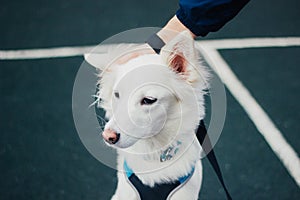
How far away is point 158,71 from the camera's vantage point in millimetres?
1226

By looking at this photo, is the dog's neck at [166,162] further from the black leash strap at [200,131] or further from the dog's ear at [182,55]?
the dog's ear at [182,55]

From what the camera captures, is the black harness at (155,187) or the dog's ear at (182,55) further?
Answer: the black harness at (155,187)

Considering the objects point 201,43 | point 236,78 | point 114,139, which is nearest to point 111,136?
point 114,139

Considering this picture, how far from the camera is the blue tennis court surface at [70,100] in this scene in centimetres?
207

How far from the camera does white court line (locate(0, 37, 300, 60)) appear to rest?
2643 mm

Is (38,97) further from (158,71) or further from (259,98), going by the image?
(158,71)

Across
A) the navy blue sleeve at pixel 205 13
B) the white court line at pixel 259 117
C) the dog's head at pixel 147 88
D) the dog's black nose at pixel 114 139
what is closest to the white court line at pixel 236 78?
the white court line at pixel 259 117

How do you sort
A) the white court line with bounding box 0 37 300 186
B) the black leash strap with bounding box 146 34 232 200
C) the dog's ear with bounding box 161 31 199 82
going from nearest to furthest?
Result: 1. the dog's ear with bounding box 161 31 199 82
2. the black leash strap with bounding box 146 34 232 200
3. the white court line with bounding box 0 37 300 186

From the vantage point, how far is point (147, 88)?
1.21 m

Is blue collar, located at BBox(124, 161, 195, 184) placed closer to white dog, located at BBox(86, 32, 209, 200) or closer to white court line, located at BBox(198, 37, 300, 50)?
white dog, located at BBox(86, 32, 209, 200)

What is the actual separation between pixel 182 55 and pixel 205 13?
21 centimetres

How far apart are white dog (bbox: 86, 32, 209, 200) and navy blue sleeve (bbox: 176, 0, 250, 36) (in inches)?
7.0

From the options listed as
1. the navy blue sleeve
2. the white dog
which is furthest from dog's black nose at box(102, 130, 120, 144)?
the navy blue sleeve

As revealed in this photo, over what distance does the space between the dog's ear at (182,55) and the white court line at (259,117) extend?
0.77 metres
